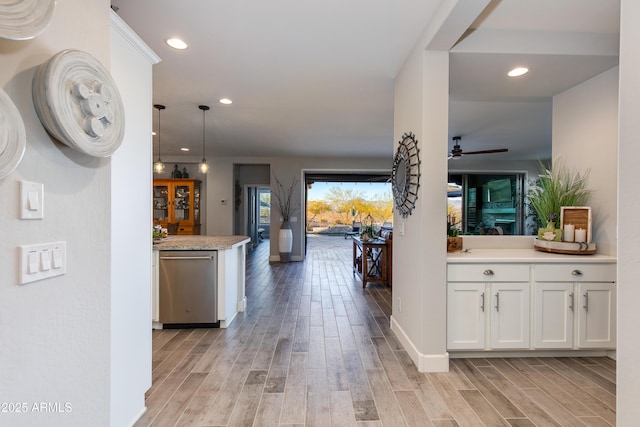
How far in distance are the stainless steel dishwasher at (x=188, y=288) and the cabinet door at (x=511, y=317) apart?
8.54ft

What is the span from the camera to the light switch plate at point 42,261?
894 millimetres

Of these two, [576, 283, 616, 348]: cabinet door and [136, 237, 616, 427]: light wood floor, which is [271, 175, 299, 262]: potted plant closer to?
[136, 237, 616, 427]: light wood floor

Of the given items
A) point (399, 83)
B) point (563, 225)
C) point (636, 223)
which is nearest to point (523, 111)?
point (563, 225)

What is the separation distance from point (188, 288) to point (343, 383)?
6.09 feet

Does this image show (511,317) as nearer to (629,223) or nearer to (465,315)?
(465,315)

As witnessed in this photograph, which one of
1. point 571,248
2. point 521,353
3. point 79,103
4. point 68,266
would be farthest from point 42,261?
point 571,248

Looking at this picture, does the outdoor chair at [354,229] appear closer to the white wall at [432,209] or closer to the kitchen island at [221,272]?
the kitchen island at [221,272]

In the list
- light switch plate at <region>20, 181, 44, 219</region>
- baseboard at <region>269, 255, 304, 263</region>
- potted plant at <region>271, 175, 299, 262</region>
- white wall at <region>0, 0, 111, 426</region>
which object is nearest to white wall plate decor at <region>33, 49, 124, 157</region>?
white wall at <region>0, 0, 111, 426</region>

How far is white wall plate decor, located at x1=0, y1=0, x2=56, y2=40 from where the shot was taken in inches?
30.9

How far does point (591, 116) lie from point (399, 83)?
5.89 feet

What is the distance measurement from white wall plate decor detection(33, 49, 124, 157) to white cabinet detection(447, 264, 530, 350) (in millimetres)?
2334

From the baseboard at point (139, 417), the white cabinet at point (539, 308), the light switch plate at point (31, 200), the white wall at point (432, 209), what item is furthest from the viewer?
the white cabinet at point (539, 308)

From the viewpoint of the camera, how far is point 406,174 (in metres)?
2.62

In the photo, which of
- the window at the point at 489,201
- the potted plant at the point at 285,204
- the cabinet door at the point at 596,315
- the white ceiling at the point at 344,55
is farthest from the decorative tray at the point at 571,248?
the window at the point at 489,201
